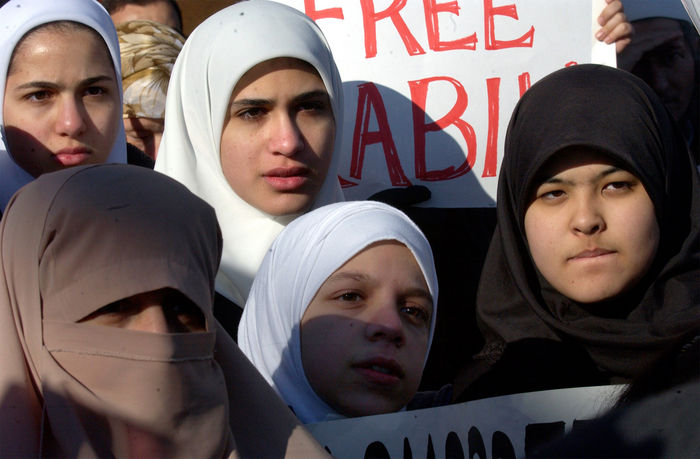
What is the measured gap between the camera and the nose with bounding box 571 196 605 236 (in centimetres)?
256

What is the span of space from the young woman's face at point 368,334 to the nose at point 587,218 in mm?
442

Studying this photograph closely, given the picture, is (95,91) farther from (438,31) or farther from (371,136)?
(438,31)

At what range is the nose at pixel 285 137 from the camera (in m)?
2.82

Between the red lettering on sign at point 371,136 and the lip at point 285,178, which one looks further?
the red lettering on sign at point 371,136

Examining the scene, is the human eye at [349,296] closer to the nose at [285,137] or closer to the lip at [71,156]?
the nose at [285,137]

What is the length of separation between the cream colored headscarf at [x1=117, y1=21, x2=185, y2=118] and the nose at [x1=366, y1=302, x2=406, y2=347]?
5.14ft

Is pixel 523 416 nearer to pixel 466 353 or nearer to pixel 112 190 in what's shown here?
pixel 466 353

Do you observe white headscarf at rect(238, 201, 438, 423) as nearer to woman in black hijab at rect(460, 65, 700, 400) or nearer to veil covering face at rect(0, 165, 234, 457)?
woman in black hijab at rect(460, 65, 700, 400)

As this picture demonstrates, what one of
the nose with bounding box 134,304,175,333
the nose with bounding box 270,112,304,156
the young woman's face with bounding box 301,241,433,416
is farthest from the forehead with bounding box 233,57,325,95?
the nose with bounding box 134,304,175,333

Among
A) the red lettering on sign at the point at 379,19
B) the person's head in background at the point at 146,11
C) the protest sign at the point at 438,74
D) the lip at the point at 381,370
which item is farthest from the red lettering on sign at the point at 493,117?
the lip at the point at 381,370

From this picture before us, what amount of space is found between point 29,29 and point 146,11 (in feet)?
4.33

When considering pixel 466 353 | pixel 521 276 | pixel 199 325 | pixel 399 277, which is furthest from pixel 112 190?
pixel 466 353

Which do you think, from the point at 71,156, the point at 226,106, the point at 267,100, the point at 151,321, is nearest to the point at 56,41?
the point at 71,156

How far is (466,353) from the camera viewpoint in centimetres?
306
